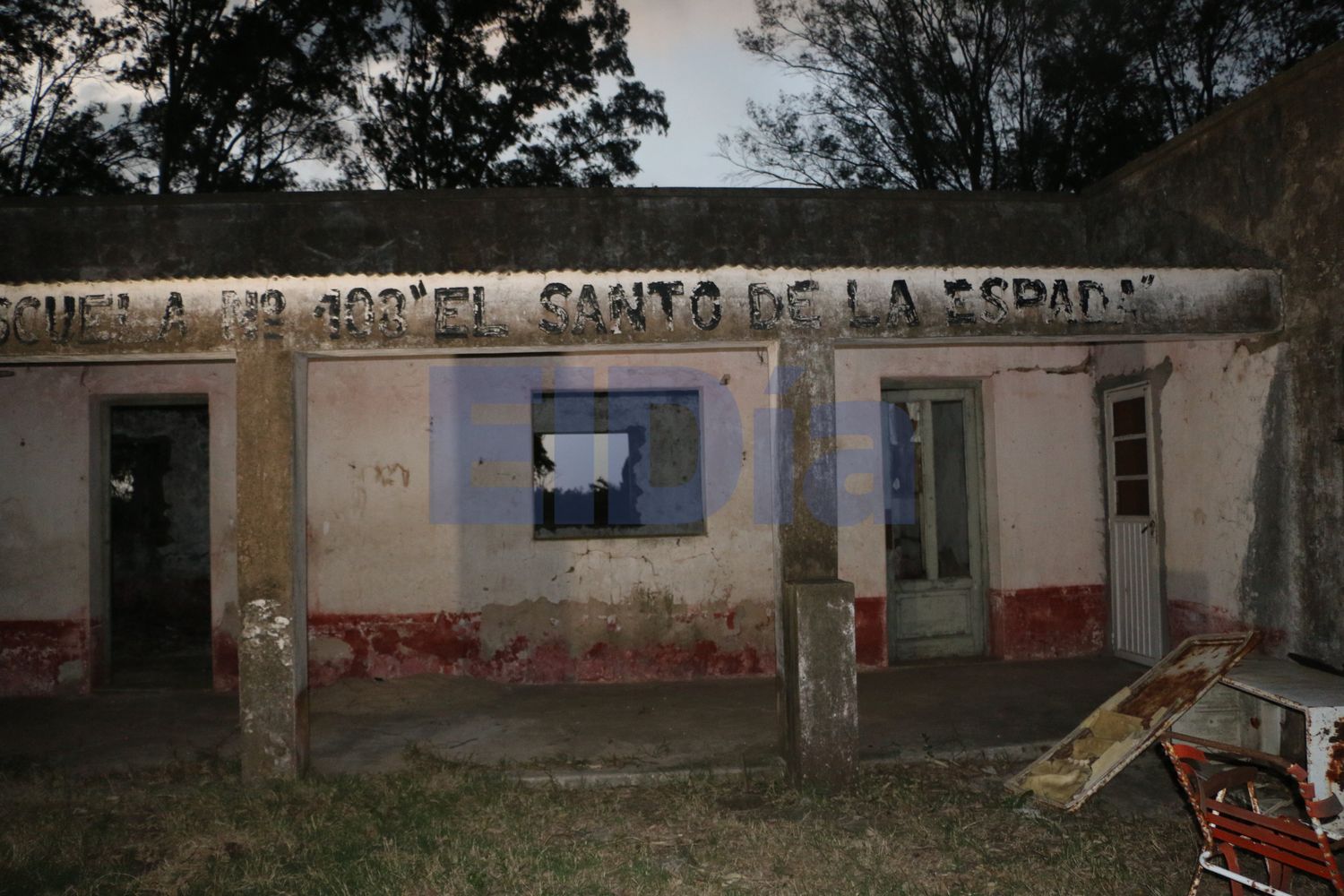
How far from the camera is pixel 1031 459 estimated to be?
27.2ft

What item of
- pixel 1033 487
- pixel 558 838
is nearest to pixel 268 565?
pixel 558 838

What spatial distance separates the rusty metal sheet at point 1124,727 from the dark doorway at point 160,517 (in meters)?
10.3

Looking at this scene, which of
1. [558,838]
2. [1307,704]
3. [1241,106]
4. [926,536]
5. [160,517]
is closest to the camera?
[1307,704]

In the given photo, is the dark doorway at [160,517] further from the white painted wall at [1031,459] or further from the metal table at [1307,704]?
the metal table at [1307,704]

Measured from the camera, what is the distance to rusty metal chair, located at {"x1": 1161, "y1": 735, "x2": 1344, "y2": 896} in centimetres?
315

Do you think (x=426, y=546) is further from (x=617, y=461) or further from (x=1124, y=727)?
(x=1124, y=727)

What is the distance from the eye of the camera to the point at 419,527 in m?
7.90

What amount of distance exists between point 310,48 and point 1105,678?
73.9 ft

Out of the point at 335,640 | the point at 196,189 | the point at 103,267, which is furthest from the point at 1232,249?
the point at 196,189

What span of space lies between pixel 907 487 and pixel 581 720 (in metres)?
3.41

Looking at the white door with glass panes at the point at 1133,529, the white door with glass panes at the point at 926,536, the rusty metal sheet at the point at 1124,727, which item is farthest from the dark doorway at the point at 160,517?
the rusty metal sheet at the point at 1124,727

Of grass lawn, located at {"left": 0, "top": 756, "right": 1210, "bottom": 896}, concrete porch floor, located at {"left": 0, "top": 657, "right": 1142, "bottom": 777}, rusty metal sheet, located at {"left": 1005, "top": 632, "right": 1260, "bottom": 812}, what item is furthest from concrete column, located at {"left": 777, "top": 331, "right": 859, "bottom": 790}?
rusty metal sheet, located at {"left": 1005, "top": 632, "right": 1260, "bottom": 812}

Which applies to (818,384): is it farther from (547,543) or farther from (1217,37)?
(1217,37)

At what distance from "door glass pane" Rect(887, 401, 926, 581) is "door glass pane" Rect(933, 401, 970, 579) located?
20 cm
